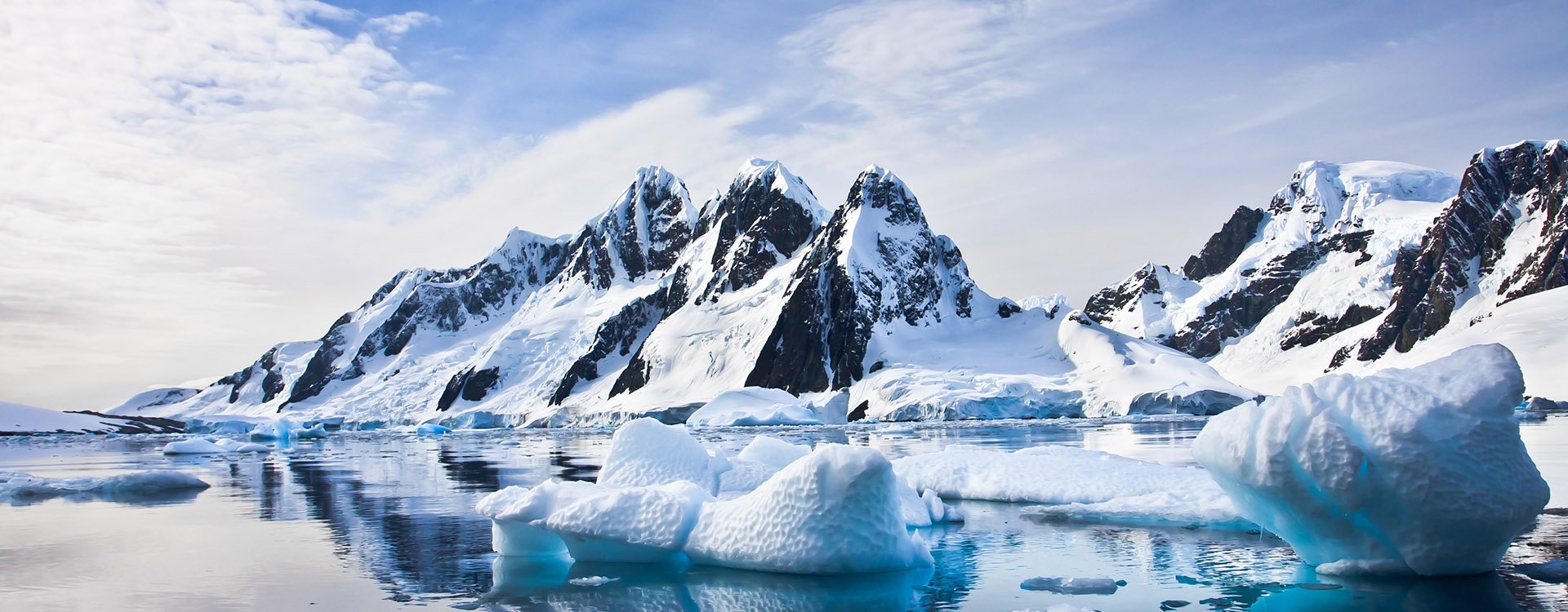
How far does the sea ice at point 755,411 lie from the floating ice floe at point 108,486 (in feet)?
216

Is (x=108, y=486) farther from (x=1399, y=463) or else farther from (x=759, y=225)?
(x=759, y=225)

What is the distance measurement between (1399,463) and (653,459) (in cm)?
1123

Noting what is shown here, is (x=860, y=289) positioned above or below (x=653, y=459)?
above

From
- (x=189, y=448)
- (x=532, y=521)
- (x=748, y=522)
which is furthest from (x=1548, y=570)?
(x=189, y=448)

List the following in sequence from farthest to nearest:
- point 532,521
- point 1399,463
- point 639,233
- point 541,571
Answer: point 639,233 < point 532,521 < point 541,571 < point 1399,463

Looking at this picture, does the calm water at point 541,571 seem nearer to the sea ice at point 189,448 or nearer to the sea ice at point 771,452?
the sea ice at point 771,452

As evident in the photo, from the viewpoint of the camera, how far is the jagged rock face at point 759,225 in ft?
480

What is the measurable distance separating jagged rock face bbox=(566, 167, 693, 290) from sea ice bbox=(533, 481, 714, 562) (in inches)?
6411

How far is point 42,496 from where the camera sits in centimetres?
2369

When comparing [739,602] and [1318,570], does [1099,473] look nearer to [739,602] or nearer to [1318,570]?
[1318,570]

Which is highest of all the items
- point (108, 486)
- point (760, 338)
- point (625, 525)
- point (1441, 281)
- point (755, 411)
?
point (1441, 281)

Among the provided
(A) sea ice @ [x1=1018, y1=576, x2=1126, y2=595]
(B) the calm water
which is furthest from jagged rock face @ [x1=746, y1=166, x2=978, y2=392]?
(A) sea ice @ [x1=1018, y1=576, x2=1126, y2=595]

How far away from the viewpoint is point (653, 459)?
18000 mm

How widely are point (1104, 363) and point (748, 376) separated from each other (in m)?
41.7
